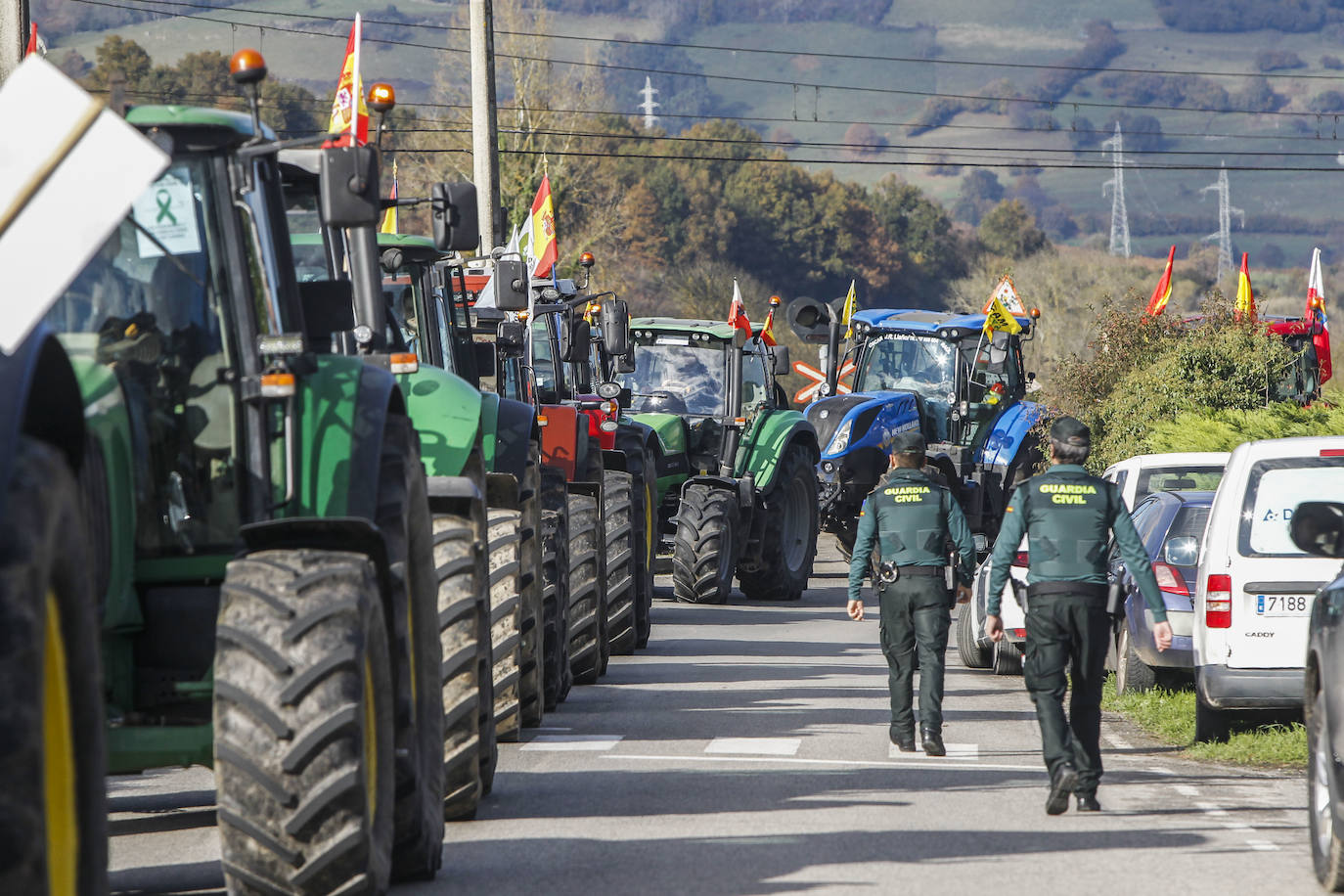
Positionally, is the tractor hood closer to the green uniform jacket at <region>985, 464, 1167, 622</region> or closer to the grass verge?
the grass verge

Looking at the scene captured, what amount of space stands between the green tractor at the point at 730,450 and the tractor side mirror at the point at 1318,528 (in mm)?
12990

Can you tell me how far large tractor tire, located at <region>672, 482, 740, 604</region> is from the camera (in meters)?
20.2

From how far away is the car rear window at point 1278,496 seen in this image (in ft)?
36.0

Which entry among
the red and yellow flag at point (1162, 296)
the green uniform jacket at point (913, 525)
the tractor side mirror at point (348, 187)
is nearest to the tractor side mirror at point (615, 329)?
the green uniform jacket at point (913, 525)

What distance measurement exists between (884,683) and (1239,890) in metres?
7.41

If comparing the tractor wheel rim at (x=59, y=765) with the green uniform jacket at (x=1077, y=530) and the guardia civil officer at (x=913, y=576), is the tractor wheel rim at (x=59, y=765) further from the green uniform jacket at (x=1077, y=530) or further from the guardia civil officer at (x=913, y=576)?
the guardia civil officer at (x=913, y=576)

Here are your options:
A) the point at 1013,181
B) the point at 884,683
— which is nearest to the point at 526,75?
the point at 884,683

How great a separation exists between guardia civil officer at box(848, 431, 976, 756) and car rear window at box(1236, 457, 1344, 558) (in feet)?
5.11

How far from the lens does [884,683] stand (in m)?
15.0

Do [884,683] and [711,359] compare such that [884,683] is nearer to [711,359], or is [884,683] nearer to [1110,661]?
[1110,661]

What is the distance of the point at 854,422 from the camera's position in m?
24.1

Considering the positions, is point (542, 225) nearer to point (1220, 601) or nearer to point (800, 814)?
point (1220, 601)

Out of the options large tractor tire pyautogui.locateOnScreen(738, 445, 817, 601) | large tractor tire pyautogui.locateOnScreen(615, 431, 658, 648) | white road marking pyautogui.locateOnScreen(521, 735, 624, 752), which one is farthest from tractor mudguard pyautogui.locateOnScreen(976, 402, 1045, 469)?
white road marking pyautogui.locateOnScreen(521, 735, 624, 752)

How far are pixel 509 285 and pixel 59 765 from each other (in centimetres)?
1003
